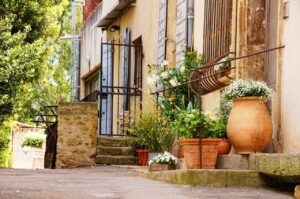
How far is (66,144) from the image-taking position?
1253cm

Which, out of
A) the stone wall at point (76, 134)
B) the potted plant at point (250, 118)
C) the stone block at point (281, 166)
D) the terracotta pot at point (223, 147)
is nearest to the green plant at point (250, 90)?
the potted plant at point (250, 118)

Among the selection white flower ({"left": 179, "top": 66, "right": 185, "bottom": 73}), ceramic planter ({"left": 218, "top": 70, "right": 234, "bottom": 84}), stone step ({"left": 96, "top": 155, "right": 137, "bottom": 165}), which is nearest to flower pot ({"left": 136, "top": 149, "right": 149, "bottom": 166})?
stone step ({"left": 96, "top": 155, "right": 137, "bottom": 165})

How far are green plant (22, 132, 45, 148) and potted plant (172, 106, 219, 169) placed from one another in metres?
17.6

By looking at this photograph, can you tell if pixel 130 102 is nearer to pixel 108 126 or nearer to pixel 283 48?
pixel 108 126

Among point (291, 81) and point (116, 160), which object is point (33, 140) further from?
point (291, 81)

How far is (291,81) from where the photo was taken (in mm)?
7930

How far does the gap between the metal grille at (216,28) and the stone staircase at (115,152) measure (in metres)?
3.05

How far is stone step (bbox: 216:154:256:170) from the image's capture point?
7773mm

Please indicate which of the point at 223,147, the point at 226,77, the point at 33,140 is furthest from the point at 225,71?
the point at 33,140

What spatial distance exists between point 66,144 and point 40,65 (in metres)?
4.42

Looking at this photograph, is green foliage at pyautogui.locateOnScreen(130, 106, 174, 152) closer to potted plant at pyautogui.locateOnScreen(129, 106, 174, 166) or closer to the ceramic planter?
potted plant at pyautogui.locateOnScreen(129, 106, 174, 166)

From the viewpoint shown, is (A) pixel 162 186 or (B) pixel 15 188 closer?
(B) pixel 15 188

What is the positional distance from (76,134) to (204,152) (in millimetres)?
4977

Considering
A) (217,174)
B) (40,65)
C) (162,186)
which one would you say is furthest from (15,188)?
(40,65)
